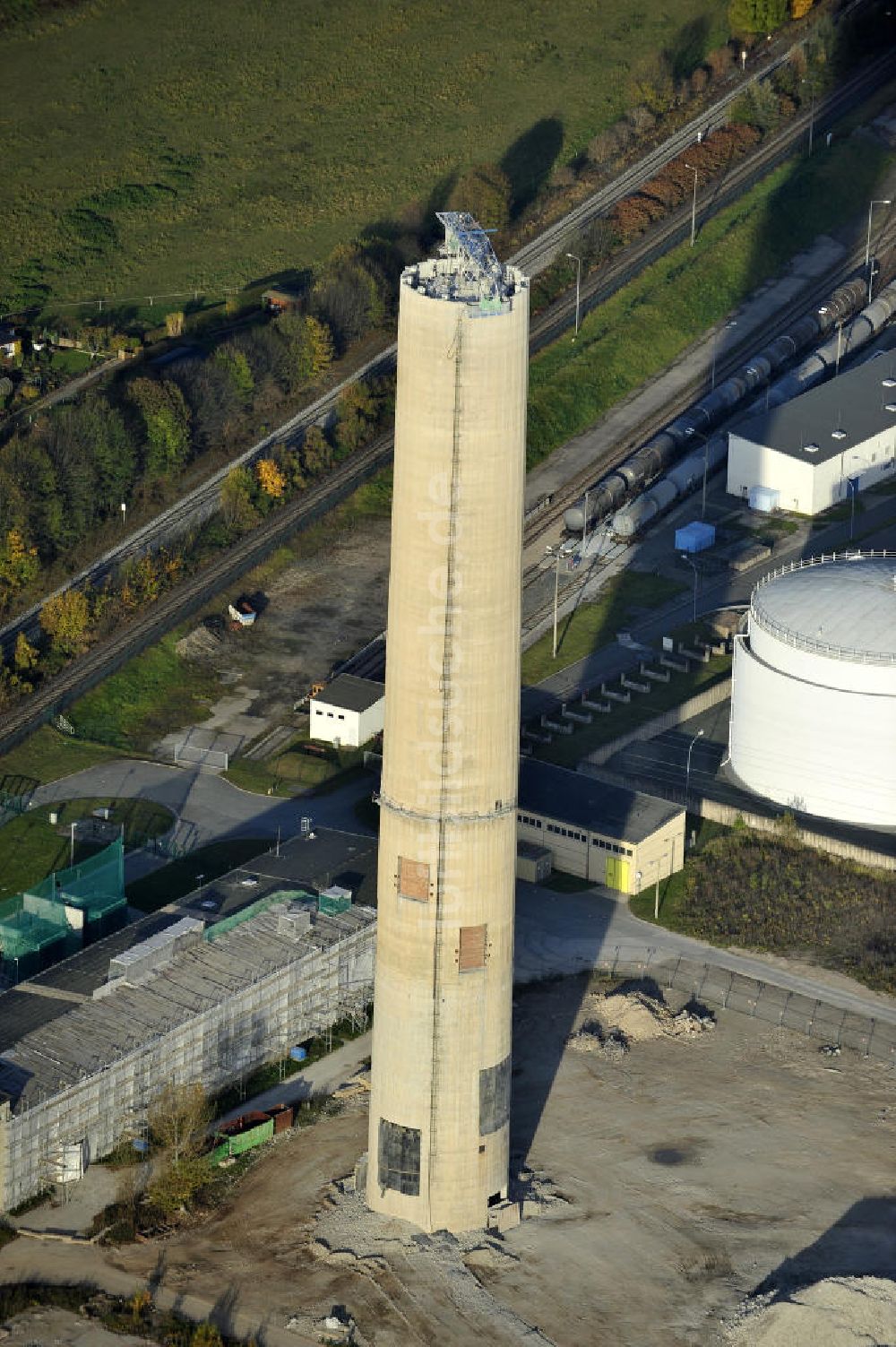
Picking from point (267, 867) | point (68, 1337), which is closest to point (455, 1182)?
point (68, 1337)

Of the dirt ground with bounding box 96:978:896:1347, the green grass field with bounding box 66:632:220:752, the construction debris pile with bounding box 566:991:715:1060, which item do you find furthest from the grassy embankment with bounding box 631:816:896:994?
the green grass field with bounding box 66:632:220:752

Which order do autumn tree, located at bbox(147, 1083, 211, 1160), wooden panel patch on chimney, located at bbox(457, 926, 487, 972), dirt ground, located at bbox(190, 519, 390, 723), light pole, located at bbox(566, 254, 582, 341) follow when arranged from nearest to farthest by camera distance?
wooden panel patch on chimney, located at bbox(457, 926, 487, 972)
autumn tree, located at bbox(147, 1083, 211, 1160)
dirt ground, located at bbox(190, 519, 390, 723)
light pole, located at bbox(566, 254, 582, 341)

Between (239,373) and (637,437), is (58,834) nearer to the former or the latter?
(239,373)

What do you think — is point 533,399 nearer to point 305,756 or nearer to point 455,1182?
point 305,756

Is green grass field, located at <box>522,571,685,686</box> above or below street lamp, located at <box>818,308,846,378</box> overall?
below

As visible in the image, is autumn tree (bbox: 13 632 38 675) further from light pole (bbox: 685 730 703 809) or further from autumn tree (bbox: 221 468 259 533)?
light pole (bbox: 685 730 703 809)

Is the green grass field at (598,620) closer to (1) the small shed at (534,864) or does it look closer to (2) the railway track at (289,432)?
(1) the small shed at (534,864)

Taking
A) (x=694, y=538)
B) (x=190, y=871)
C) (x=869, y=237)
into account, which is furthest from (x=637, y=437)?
(x=190, y=871)
